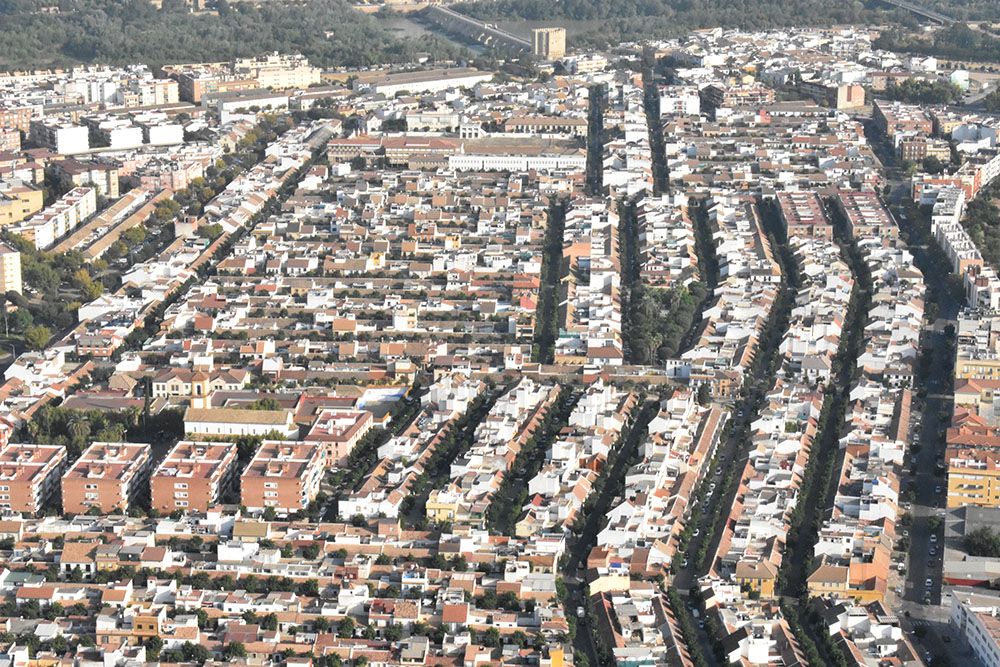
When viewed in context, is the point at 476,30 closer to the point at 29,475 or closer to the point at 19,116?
the point at 19,116

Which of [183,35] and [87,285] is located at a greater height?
[183,35]

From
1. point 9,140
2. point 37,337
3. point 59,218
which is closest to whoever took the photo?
point 37,337

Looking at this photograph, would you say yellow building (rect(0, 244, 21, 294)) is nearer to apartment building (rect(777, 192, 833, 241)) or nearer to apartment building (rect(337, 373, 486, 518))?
apartment building (rect(337, 373, 486, 518))

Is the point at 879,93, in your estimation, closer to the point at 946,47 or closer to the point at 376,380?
the point at 946,47

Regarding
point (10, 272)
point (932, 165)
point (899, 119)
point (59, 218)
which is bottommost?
point (10, 272)

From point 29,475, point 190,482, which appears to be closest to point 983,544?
point 190,482

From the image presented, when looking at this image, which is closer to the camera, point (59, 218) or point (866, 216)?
point (866, 216)
